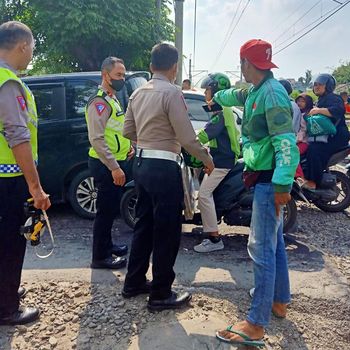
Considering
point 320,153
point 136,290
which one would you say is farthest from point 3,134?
point 320,153

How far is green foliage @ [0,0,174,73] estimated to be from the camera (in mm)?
11797

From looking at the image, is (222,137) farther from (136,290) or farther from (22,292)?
(22,292)

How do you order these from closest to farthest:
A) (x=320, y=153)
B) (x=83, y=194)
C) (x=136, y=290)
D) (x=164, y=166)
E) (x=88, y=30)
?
(x=164, y=166), (x=136, y=290), (x=83, y=194), (x=320, y=153), (x=88, y=30)

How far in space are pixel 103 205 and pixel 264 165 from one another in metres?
1.67

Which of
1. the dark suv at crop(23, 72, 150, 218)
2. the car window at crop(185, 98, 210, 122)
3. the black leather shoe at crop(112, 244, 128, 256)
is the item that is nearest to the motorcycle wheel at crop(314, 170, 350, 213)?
the car window at crop(185, 98, 210, 122)

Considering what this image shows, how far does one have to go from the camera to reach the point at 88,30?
1186 centimetres

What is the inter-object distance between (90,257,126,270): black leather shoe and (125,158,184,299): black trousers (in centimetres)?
64

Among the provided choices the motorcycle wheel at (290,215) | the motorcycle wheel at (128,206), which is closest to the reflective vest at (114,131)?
the motorcycle wheel at (128,206)

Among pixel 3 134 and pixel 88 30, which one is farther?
pixel 88 30

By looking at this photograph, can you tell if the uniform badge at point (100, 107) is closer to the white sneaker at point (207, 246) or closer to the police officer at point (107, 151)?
the police officer at point (107, 151)

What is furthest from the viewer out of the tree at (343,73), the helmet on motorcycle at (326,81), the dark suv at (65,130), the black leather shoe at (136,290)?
the tree at (343,73)

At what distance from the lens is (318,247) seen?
4484mm

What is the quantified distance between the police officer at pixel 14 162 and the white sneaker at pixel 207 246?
6.28 ft

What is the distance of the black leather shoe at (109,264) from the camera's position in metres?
3.74
